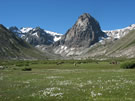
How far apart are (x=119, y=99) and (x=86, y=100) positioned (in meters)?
3.42

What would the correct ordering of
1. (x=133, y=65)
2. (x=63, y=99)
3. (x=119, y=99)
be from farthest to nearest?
(x=133, y=65)
(x=63, y=99)
(x=119, y=99)

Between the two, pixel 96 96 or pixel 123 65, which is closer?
pixel 96 96

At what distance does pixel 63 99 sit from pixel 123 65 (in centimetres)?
5995

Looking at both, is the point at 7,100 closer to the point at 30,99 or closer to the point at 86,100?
the point at 30,99

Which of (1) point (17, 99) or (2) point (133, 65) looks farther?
(2) point (133, 65)

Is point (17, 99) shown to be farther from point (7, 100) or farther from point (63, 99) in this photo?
point (63, 99)

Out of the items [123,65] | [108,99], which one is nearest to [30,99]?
[108,99]

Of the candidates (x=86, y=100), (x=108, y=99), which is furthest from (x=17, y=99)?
(x=108, y=99)

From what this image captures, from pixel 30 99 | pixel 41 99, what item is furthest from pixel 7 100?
pixel 41 99

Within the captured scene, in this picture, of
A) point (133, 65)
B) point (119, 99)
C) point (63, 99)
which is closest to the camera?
point (119, 99)

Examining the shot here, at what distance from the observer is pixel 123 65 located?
74250mm

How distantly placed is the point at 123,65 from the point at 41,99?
60.7m

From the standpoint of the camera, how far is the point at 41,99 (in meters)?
19.8

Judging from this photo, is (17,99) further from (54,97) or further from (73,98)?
(73,98)
